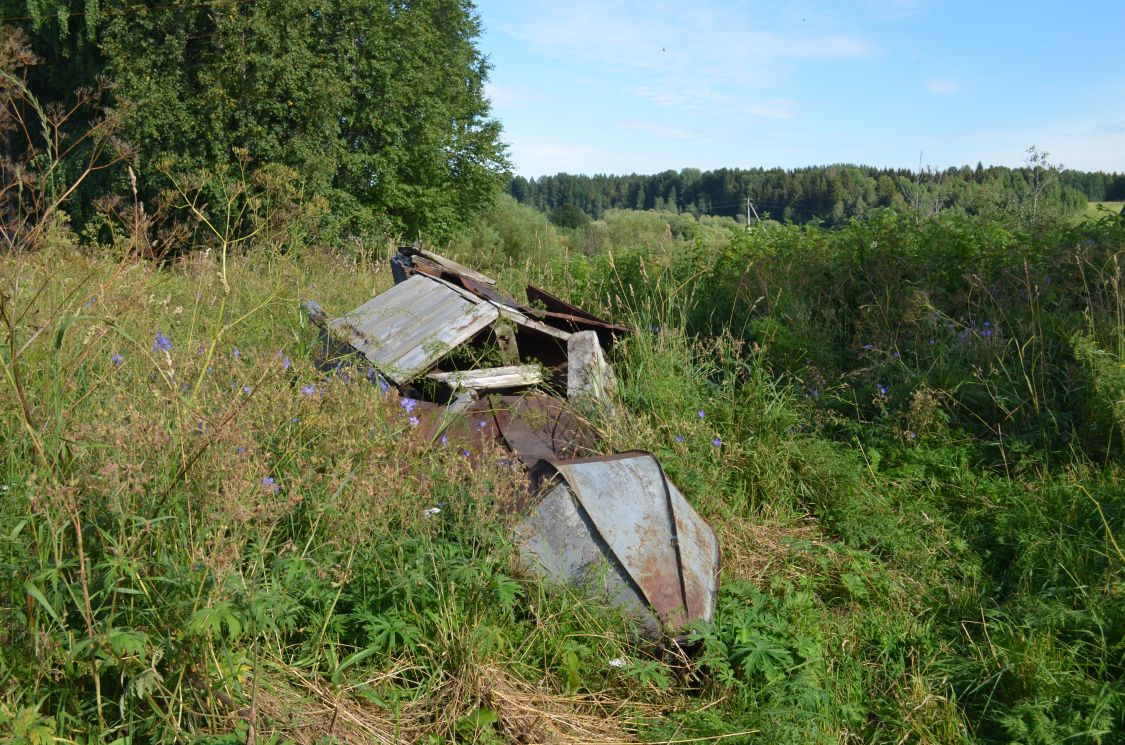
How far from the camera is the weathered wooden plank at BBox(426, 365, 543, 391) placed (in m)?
4.58

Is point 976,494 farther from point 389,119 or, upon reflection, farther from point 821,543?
point 389,119

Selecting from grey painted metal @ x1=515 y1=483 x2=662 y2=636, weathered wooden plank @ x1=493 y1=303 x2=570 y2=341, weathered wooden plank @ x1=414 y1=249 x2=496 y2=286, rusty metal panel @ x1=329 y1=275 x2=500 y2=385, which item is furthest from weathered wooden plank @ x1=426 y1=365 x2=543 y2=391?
weathered wooden plank @ x1=414 y1=249 x2=496 y2=286

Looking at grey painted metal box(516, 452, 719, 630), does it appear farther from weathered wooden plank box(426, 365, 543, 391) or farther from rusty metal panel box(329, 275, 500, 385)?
rusty metal panel box(329, 275, 500, 385)

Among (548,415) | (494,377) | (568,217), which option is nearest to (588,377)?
(548,415)

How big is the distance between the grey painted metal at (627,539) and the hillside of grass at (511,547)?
0.13 meters

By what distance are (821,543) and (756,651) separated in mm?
1270

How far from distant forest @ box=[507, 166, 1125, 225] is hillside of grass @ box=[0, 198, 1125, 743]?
134 inches

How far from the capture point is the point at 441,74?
94.9 feet

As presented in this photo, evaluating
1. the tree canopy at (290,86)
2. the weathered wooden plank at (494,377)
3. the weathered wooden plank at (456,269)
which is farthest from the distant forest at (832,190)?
the tree canopy at (290,86)

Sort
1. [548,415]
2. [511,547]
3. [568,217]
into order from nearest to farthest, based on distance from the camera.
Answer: [511,547]
[548,415]
[568,217]

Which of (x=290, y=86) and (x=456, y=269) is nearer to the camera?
(x=456, y=269)

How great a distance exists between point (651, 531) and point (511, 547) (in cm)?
62

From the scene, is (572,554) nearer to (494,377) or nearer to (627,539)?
(627,539)

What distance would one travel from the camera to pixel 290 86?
795 inches
